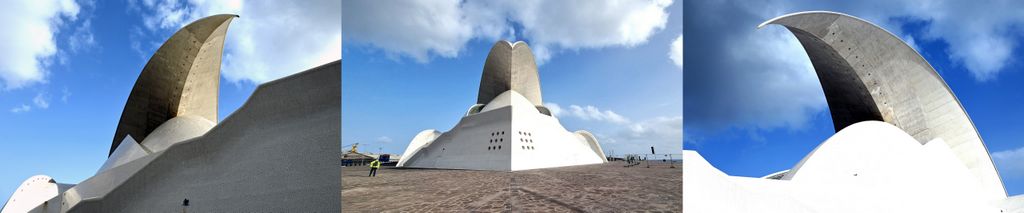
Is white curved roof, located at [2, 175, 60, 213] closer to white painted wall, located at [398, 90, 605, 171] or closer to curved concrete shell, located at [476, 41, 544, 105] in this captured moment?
white painted wall, located at [398, 90, 605, 171]

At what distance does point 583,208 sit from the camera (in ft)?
14.2

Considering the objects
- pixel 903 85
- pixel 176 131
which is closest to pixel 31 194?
pixel 176 131

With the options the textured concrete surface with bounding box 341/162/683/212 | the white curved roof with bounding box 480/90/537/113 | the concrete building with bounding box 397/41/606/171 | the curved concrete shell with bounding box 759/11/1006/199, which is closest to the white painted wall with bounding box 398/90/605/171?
the concrete building with bounding box 397/41/606/171

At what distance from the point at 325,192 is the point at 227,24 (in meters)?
12.4

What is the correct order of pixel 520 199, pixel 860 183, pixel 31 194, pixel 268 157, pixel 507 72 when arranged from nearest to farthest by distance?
pixel 268 157 → pixel 520 199 → pixel 860 183 → pixel 31 194 → pixel 507 72

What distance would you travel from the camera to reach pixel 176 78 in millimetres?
12867

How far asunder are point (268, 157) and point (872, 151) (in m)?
11.4

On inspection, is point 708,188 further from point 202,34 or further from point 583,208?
point 202,34

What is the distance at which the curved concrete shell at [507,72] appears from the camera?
752 inches

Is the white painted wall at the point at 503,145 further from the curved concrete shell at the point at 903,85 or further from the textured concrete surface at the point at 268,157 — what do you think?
the textured concrete surface at the point at 268,157

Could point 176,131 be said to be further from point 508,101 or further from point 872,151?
point 872,151

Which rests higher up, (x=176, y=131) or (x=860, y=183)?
(x=176, y=131)

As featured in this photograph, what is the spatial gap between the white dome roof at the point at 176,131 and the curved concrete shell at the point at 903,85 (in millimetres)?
17926

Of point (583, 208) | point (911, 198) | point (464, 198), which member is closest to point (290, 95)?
point (464, 198)
